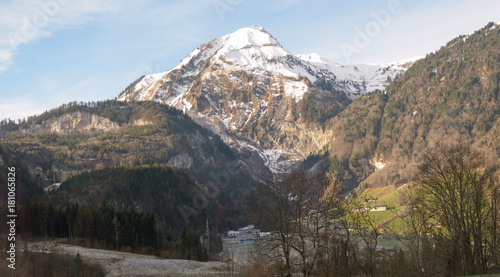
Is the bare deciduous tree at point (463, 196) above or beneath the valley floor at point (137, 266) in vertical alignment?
above

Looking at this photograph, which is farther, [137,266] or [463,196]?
[137,266]

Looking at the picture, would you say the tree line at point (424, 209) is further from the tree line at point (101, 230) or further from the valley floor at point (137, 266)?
the tree line at point (101, 230)

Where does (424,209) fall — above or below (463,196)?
below

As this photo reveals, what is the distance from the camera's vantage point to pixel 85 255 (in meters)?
83.1

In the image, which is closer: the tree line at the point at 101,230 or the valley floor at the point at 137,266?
the valley floor at the point at 137,266

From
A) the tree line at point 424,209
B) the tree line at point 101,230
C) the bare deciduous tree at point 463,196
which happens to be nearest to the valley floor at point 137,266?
the tree line at point 101,230

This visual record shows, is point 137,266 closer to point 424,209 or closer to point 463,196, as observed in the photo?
point 424,209

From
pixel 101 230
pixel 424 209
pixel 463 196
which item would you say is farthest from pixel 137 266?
pixel 463 196

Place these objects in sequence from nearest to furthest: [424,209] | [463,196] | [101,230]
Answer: [463,196], [424,209], [101,230]

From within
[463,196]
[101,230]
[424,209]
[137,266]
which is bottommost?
[137,266]

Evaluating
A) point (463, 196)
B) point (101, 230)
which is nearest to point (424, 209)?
point (463, 196)

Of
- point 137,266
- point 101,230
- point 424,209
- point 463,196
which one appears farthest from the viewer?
point 101,230

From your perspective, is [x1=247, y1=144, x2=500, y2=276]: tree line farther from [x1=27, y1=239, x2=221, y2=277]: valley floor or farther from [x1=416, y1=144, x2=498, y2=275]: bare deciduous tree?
[x1=27, y1=239, x2=221, y2=277]: valley floor

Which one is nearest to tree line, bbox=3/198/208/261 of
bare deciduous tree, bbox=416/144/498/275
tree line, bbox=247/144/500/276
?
tree line, bbox=247/144/500/276
